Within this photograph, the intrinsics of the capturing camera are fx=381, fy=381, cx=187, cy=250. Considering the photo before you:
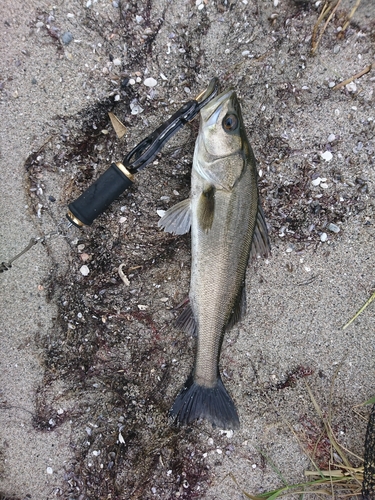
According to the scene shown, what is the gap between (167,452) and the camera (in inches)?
132

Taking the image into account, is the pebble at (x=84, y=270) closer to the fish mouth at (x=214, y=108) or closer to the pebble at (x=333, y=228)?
the fish mouth at (x=214, y=108)

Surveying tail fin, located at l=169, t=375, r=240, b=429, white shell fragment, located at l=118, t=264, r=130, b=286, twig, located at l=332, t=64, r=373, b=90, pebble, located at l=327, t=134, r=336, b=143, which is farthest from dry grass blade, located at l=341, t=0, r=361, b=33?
tail fin, located at l=169, t=375, r=240, b=429

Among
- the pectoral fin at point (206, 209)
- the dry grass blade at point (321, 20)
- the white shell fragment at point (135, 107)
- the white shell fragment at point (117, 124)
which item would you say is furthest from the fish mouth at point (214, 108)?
the dry grass blade at point (321, 20)

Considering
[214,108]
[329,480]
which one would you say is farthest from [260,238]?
[329,480]

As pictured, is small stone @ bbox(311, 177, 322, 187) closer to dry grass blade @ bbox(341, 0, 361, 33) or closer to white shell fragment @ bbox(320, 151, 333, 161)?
white shell fragment @ bbox(320, 151, 333, 161)

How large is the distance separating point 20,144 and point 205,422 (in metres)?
2.85

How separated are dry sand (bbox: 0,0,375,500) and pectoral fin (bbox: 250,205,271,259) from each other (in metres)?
0.29

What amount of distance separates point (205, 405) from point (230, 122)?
90.9 inches

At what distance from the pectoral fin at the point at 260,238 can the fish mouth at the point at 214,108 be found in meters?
0.76

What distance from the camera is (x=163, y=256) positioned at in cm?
334

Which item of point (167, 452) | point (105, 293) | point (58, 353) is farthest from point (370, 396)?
point (58, 353)

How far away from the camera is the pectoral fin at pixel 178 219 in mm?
3074

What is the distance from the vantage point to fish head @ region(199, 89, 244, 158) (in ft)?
9.31

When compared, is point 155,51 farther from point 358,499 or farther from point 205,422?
point 358,499
